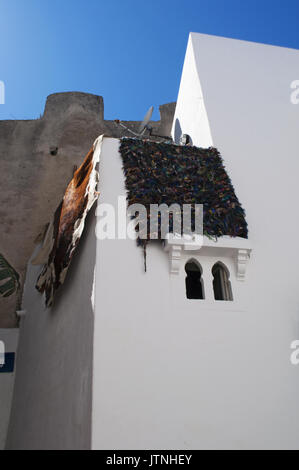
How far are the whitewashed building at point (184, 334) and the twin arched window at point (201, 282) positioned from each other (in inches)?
2.5

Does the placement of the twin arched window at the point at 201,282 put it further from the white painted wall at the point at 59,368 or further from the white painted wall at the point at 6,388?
the white painted wall at the point at 6,388

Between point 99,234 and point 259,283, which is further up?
point 99,234

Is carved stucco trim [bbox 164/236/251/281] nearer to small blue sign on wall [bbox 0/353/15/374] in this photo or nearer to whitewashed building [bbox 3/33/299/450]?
whitewashed building [bbox 3/33/299/450]

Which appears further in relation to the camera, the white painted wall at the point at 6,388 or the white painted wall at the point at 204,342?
the white painted wall at the point at 6,388

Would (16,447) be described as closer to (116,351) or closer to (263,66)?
(116,351)

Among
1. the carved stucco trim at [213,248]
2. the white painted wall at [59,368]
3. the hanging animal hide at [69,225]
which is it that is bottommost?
the white painted wall at [59,368]

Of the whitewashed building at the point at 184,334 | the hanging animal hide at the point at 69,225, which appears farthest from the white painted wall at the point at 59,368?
the hanging animal hide at the point at 69,225

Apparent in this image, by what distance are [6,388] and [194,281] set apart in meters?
4.64

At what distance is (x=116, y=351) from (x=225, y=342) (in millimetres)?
1353

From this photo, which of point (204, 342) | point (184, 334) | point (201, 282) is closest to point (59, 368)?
point (184, 334)

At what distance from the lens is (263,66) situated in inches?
320

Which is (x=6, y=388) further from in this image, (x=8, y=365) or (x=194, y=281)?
(x=194, y=281)

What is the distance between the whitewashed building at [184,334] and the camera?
445cm
